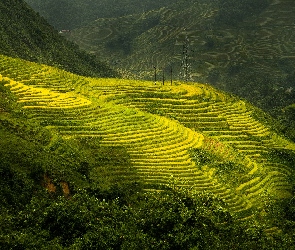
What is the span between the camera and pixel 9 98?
85.0 ft

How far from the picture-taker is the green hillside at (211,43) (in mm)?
104250

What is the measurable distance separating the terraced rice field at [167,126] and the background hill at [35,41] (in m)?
23.0

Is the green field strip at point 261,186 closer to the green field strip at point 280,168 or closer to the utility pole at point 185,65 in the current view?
the green field strip at point 280,168

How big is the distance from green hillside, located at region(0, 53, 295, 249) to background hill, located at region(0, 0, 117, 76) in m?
23.7

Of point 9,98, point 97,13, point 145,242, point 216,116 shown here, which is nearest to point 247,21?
point 97,13

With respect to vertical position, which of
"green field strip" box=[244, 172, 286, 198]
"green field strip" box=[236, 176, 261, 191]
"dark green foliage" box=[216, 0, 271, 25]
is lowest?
Result: "green field strip" box=[244, 172, 286, 198]

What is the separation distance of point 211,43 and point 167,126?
99.2 metres

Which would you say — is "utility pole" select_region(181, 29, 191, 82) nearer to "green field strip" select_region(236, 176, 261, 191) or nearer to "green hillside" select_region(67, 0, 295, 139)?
"green hillside" select_region(67, 0, 295, 139)

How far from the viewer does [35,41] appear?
65.5 metres

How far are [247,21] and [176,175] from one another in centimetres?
13086

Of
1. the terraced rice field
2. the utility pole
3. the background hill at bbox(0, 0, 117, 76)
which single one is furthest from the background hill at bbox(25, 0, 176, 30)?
the terraced rice field

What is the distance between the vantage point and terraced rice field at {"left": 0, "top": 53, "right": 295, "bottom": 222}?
22.3 metres

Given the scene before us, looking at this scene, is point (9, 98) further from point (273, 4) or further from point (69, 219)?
point (273, 4)

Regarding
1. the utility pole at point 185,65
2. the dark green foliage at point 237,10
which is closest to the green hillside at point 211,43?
the dark green foliage at point 237,10
